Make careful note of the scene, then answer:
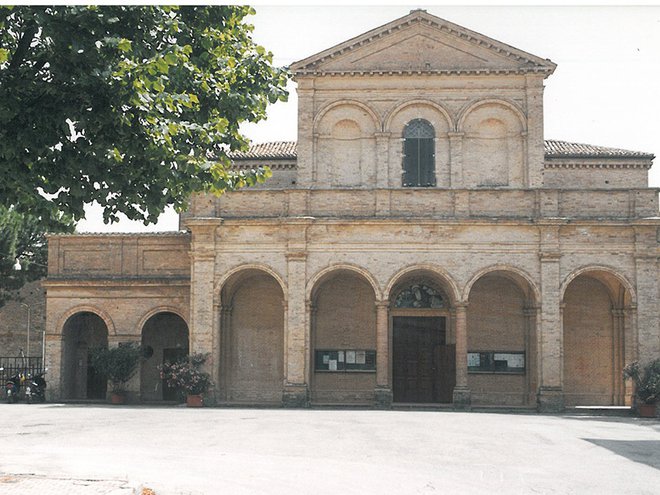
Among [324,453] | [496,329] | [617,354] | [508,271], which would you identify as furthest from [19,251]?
[324,453]

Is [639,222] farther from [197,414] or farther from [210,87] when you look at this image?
[210,87]

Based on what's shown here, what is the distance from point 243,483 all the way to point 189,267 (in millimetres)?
18745

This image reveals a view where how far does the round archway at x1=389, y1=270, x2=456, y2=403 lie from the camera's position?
95.2 ft

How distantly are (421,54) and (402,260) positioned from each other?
727 centimetres

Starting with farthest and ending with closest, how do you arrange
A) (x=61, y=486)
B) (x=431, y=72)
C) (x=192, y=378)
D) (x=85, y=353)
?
(x=85, y=353) < (x=431, y=72) < (x=192, y=378) < (x=61, y=486)

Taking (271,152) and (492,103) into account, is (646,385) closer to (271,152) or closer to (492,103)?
(492,103)

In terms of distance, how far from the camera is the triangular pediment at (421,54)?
94.1 feet

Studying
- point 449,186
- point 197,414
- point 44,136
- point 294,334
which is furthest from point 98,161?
point 449,186

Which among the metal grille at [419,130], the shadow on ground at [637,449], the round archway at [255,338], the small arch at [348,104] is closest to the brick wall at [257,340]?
the round archway at [255,338]

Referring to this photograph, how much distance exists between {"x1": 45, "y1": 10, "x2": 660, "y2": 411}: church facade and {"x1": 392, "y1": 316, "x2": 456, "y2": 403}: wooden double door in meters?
0.05

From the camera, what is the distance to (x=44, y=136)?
967 centimetres

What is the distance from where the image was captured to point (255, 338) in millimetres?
29906

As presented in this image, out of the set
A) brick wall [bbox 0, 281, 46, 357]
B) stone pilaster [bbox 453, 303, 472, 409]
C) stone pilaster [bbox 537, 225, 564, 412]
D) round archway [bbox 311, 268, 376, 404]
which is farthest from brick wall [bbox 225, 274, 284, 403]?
brick wall [bbox 0, 281, 46, 357]

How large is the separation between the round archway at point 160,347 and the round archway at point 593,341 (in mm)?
13792
